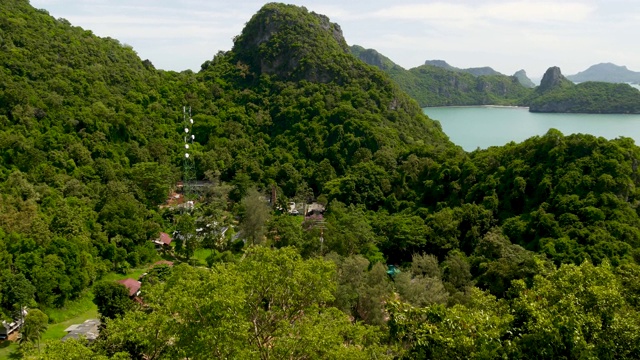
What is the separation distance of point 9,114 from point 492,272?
2710 cm

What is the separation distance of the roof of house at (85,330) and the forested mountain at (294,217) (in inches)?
52.5

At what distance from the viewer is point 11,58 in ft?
98.5

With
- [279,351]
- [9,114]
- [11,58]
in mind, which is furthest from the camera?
[11,58]

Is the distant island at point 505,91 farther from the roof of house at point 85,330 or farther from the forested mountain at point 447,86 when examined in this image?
the roof of house at point 85,330

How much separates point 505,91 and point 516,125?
46.1 m

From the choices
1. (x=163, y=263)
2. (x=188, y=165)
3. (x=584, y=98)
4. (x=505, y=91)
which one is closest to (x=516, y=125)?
(x=584, y=98)

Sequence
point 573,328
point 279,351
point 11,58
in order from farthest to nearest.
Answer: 1. point 11,58
2. point 279,351
3. point 573,328

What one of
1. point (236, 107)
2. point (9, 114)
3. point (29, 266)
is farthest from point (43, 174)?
point (236, 107)

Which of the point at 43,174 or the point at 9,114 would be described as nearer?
the point at 43,174

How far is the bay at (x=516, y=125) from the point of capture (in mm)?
52406

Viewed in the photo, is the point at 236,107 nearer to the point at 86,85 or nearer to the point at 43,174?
the point at 86,85

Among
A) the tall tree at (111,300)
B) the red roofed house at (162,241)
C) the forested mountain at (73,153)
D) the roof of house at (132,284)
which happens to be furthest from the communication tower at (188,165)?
the tall tree at (111,300)

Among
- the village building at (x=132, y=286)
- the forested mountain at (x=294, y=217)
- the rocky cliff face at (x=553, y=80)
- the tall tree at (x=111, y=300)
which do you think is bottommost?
the village building at (x=132, y=286)

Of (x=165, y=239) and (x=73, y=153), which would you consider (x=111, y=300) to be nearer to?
(x=165, y=239)
